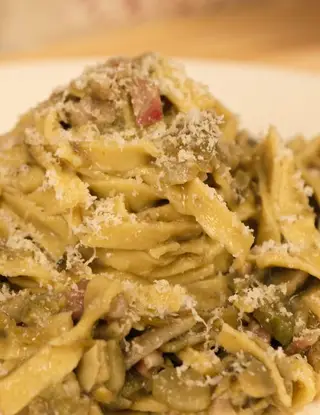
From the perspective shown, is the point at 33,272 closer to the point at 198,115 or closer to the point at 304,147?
the point at 198,115

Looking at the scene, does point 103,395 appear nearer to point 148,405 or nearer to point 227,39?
point 148,405

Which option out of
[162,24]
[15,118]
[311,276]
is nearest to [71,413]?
[311,276]

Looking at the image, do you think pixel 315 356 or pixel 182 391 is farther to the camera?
pixel 315 356

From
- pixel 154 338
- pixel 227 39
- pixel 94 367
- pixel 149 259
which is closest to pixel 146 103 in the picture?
pixel 149 259

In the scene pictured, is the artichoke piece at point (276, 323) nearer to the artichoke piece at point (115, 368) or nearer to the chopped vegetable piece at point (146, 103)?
the artichoke piece at point (115, 368)

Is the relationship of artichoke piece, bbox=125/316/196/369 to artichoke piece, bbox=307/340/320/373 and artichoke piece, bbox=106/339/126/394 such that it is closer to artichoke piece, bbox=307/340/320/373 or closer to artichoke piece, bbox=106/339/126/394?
artichoke piece, bbox=106/339/126/394

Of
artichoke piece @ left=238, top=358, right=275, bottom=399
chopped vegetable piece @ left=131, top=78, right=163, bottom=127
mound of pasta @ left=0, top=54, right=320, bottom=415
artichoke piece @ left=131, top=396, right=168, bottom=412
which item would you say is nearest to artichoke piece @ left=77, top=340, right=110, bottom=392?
mound of pasta @ left=0, top=54, right=320, bottom=415
